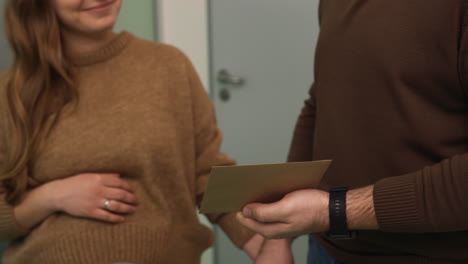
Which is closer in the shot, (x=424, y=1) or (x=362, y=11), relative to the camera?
(x=424, y=1)

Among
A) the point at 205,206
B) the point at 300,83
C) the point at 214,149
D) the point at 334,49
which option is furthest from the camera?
the point at 300,83

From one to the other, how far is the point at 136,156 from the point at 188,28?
53.7 inches

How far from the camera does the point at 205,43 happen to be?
2627 mm

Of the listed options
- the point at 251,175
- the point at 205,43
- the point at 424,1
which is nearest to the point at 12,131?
the point at 251,175

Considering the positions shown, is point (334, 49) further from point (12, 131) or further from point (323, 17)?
point (12, 131)

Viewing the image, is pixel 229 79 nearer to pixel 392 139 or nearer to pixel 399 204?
pixel 392 139

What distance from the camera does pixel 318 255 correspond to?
1.29 meters

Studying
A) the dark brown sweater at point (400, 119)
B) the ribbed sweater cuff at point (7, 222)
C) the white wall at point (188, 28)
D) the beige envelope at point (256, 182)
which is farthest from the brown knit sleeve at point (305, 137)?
the white wall at point (188, 28)

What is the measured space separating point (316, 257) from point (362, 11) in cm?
61

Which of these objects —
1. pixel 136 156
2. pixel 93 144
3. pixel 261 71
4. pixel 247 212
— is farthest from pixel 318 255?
pixel 261 71

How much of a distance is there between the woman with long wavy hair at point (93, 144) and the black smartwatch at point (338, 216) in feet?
1.31

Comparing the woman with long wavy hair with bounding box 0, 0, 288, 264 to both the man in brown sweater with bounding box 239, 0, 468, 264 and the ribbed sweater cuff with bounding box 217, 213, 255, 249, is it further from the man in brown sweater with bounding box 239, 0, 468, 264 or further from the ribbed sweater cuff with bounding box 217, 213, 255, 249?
the man in brown sweater with bounding box 239, 0, 468, 264

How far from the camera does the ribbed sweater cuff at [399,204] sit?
3.09 feet

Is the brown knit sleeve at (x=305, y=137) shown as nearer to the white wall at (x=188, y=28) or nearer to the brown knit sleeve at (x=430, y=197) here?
the brown knit sleeve at (x=430, y=197)
